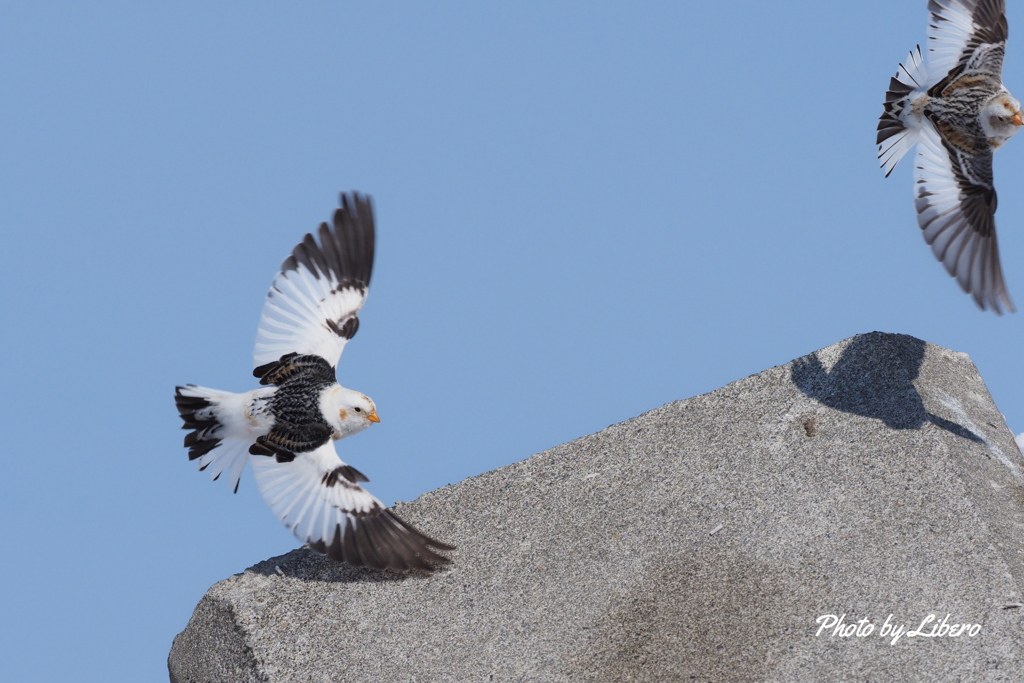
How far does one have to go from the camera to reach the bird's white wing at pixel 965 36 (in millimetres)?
6684

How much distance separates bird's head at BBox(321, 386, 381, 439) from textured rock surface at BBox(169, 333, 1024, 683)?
913mm

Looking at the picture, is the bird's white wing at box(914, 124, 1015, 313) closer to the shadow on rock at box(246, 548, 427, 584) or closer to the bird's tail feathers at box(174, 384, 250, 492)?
the shadow on rock at box(246, 548, 427, 584)

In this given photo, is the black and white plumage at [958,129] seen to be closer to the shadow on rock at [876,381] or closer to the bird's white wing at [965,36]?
the bird's white wing at [965,36]

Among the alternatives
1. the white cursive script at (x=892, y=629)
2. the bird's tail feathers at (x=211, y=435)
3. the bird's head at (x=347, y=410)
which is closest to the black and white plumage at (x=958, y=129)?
the white cursive script at (x=892, y=629)

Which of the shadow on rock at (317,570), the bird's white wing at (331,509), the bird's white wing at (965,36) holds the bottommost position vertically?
the shadow on rock at (317,570)

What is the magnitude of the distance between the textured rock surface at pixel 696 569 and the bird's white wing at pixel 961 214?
1.00 metres

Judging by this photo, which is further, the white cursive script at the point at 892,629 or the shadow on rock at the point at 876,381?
the shadow on rock at the point at 876,381

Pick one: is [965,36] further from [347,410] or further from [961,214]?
[347,410]

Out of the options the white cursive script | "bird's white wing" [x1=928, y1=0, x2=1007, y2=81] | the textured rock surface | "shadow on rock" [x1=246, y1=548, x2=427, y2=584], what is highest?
"bird's white wing" [x1=928, y1=0, x2=1007, y2=81]

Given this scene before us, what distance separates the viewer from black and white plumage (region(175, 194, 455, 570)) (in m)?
5.93

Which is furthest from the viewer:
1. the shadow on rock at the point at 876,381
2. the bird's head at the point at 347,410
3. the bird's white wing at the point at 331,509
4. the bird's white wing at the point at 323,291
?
the shadow on rock at the point at 876,381

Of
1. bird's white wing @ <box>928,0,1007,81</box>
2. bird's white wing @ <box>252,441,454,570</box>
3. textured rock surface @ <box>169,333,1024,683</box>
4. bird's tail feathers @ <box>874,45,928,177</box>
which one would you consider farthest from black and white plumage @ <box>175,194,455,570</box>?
bird's white wing @ <box>928,0,1007,81</box>

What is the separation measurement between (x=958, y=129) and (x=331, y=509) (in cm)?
422

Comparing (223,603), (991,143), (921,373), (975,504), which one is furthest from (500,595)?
(991,143)
